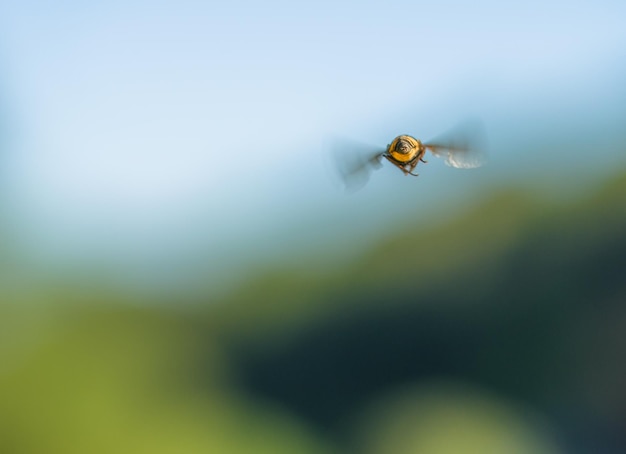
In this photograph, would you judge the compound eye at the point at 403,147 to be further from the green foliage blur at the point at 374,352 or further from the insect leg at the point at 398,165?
the green foliage blur at the point at 374,352

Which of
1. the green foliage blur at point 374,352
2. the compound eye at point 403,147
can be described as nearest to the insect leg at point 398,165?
the compound eye at point 403,147

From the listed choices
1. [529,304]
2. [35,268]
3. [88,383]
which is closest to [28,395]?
[88,383]

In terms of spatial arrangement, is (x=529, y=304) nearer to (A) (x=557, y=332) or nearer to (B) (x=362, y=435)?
(A) (x=557, y=332)

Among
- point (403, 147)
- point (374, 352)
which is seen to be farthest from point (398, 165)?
point (374, 352)

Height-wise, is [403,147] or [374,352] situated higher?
[374,352]

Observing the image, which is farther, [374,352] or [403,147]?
[374,352]

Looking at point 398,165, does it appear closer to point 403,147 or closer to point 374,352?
point 403,147

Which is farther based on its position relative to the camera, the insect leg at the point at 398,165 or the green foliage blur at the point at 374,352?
the green foliage blur at the point at 374,352

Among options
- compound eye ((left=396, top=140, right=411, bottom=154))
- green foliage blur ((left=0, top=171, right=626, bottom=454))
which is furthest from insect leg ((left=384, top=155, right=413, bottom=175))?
green foliage blur ((left=0, top=171, right=626, bottom=454))
